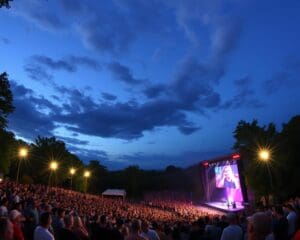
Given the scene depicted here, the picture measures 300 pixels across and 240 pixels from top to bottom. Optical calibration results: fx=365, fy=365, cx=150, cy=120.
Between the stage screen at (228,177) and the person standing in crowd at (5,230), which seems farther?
the stage screen at (228,177)

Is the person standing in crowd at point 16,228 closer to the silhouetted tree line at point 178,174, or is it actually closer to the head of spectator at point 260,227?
the head of spectator at point 260,227

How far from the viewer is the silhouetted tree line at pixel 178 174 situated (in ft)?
119

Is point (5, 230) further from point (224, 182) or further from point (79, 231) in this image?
point (224, 182)

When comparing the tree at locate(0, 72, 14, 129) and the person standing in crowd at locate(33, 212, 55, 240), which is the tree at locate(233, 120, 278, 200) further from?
the person standing in crowd at locate(33, 212, 55, 240)

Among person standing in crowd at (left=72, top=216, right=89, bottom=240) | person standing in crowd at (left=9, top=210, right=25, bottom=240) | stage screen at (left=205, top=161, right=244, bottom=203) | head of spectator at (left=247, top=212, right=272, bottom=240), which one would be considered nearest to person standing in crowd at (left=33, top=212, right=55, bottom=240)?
person standing in crowd at (left=9, top=210, right=25, bottom=240)

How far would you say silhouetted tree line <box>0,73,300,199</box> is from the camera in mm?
36406

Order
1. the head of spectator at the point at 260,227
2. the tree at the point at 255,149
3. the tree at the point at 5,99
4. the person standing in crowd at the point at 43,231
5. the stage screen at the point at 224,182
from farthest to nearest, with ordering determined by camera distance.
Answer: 1. the stage screen at the point at 224,182
2. the tree at the point at 255,149
3. the tree at the point at 5,99
4. the person standing in crowd at the point at 43,231
5. the head of spectator at the point at 260,227

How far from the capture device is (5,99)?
26.4 meters

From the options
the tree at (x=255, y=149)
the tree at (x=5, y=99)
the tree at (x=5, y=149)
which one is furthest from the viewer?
the tree at (x=5, y=149)

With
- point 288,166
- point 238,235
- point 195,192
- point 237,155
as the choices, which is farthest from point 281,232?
point 195,192

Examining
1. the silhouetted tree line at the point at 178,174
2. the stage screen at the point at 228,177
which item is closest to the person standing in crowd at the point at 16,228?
the silhouetted tree line at the point at 178,174

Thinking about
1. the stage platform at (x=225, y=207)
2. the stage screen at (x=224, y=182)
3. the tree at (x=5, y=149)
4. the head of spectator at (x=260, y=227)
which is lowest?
the head of spectator at (x=260, y=227)

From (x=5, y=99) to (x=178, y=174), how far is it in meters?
56.5

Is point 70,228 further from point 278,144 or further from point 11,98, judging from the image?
point 278,144
